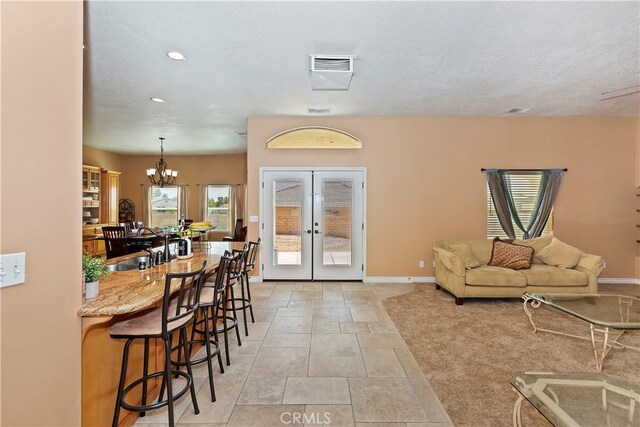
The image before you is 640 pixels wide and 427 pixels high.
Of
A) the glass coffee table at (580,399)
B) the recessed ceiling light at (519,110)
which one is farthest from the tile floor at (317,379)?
the recessed ceiling light at (519,110)

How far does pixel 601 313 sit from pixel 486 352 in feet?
3.79

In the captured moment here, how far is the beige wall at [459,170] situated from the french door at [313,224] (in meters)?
0.20

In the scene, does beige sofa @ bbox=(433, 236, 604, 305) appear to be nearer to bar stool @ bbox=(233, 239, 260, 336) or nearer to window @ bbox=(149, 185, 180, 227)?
bar stool @ bbox=(233, 239, 260, 336)

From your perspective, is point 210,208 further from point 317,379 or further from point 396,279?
point 317,379

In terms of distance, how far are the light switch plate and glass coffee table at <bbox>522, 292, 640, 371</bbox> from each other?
3.82 meters

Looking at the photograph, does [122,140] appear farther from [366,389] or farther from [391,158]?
[366,389]

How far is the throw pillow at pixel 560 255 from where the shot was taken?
4664 mm

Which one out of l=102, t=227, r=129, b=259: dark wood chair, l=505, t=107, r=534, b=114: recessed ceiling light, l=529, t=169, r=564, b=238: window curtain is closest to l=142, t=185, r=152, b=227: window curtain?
l=102, t=227, r=129, b=259: dark wood chair

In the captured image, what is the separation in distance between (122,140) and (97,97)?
3.31 meters

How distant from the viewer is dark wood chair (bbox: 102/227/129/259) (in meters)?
5.30

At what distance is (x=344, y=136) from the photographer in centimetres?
570

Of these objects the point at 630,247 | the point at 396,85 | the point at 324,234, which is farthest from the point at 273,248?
the point at 630,247

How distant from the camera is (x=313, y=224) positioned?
5.71m

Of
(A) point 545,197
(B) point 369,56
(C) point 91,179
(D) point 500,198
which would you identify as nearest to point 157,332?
(B) point 369,56
